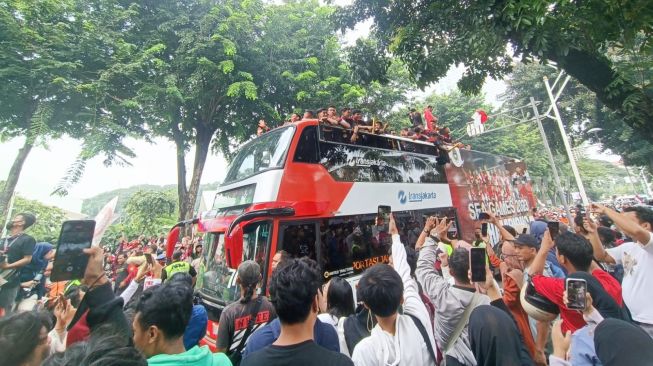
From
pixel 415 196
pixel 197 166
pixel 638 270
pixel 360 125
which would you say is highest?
pixel 197 166

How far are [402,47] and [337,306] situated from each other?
15.6 feet

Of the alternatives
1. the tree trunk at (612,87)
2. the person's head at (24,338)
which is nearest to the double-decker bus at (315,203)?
the person's head at (24,338)

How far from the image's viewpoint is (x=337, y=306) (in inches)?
94.8

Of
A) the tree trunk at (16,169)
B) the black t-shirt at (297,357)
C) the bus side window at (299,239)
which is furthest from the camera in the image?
the tree trunk at (16,169)

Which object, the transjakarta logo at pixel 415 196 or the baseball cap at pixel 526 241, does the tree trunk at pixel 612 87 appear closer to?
the baseball cap at pixel 526 241

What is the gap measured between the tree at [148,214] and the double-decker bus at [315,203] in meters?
15.8

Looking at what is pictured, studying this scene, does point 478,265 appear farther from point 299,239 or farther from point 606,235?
point 606,235

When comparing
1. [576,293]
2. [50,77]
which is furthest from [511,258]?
[50,77]

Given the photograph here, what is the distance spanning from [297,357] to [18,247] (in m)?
4.62

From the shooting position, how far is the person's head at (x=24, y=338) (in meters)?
1.29

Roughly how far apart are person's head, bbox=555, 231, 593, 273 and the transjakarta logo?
12.5ft

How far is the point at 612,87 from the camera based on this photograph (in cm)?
361

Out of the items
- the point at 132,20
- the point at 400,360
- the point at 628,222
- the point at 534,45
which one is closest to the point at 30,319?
the point at 400,360

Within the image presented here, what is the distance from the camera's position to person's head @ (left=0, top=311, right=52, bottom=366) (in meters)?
1.29
